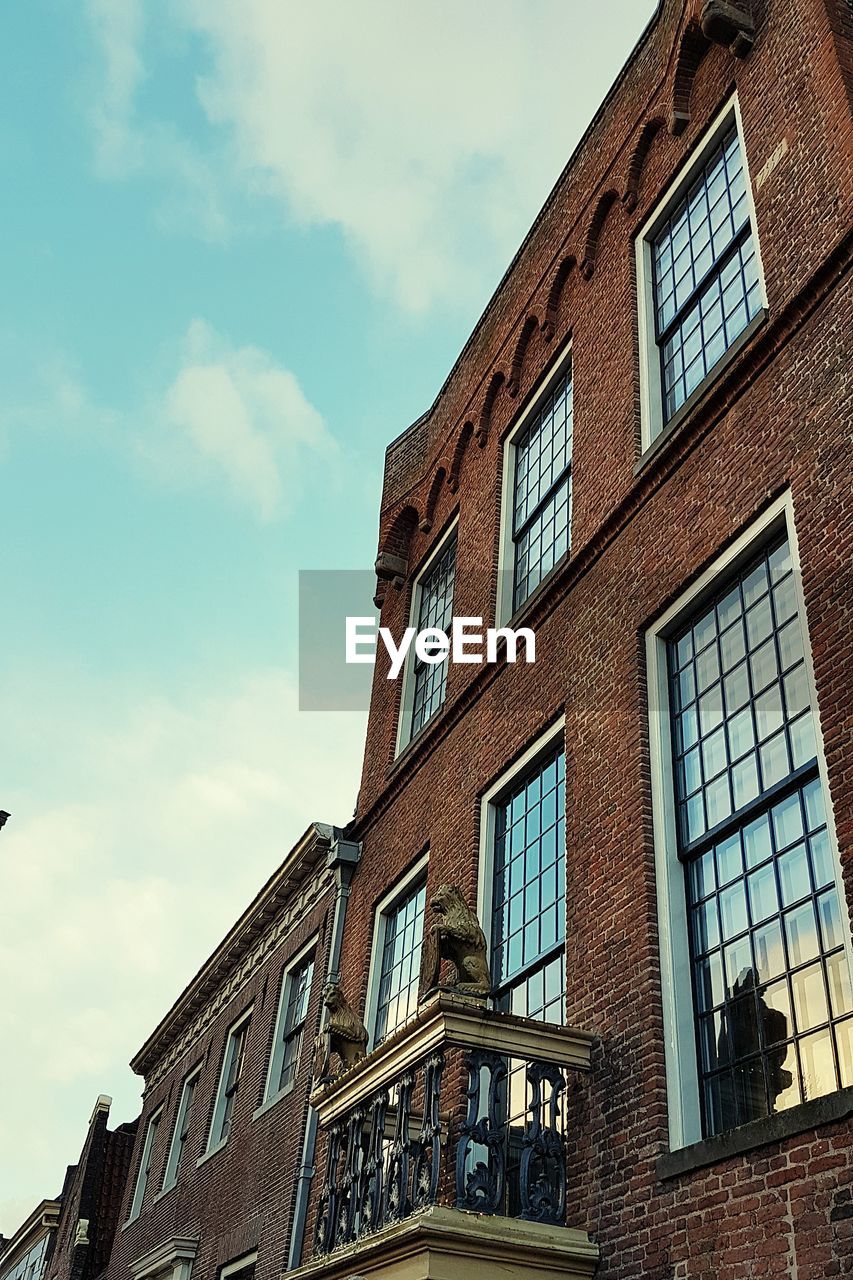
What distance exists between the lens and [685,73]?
1211 cm

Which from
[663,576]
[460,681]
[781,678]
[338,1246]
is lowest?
[338,1246]

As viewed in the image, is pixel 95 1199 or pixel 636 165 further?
pixel 95 1199

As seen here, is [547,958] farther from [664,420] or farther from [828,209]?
[828,209]

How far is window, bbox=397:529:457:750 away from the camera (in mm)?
15664

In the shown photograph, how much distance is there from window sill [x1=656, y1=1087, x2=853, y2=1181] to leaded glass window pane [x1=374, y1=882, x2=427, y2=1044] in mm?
5697

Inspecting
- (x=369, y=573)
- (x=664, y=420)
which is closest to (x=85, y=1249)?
(x=369, y=573)

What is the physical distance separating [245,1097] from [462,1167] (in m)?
11.2

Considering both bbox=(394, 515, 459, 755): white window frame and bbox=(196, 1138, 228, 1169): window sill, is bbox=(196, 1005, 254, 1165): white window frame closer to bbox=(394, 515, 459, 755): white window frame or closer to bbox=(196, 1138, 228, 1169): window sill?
bbox=(196, 1138, 228, 1169): window sill

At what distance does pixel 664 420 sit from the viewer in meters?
11.2

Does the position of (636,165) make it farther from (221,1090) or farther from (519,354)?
(221,1090)

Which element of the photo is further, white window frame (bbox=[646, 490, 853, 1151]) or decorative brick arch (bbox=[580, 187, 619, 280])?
decorative brick arch (bbox=[580, 187, 619, 280])

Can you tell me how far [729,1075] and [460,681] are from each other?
6.88 meters

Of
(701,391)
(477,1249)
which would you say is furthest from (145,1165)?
(701,391)

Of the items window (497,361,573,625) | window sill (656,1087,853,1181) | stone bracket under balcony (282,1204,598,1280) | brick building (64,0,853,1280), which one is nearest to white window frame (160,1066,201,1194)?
brick building (64,0,853,1280)
